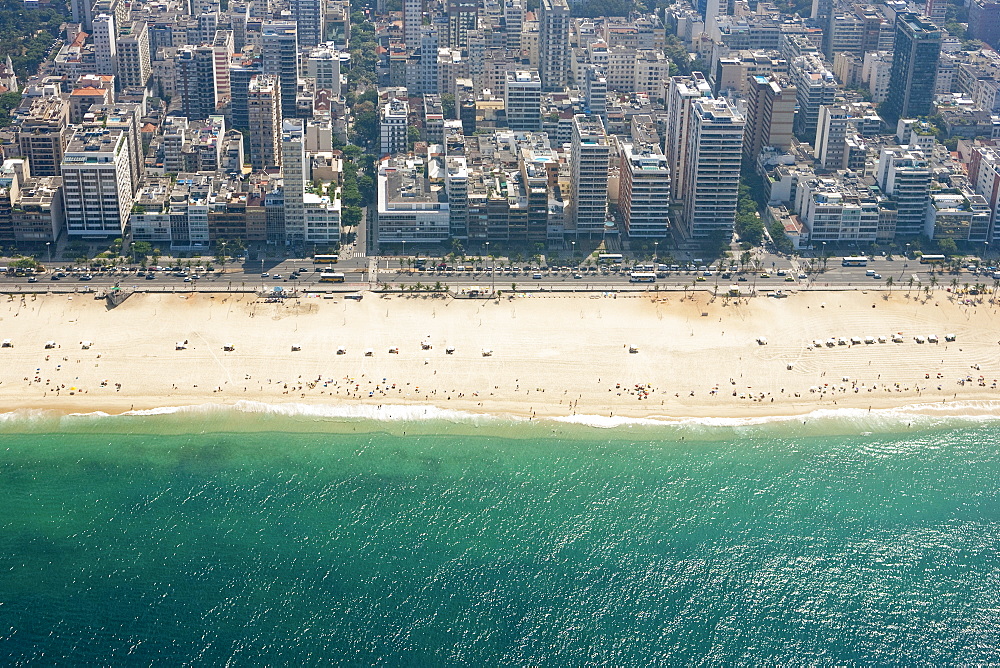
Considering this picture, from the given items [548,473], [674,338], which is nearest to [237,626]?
[548,473]

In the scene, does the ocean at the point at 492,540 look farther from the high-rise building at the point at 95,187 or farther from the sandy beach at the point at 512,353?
the high-rise building at the point at 95,187

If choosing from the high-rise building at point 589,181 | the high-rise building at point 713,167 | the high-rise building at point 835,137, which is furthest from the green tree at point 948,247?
the high-rise building at point 589,181

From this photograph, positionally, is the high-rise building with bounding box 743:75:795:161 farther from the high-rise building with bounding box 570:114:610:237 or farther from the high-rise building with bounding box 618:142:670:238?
the high-rise building with bounding box 570:114:610:237

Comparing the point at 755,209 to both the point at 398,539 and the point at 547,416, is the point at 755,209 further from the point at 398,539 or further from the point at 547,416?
the point at 398,539

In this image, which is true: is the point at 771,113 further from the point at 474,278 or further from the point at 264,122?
the point at 264,122

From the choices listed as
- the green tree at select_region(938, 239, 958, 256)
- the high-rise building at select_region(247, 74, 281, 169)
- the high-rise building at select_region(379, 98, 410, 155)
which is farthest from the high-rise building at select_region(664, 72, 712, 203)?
the high-rise building at select_region(247, 74, 281, 169)

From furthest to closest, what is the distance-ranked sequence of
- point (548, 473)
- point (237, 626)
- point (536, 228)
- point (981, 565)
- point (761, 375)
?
point (536, 228) → point (761, 375) → point (548, 473) → point (981, 565) → point (237, 626)
